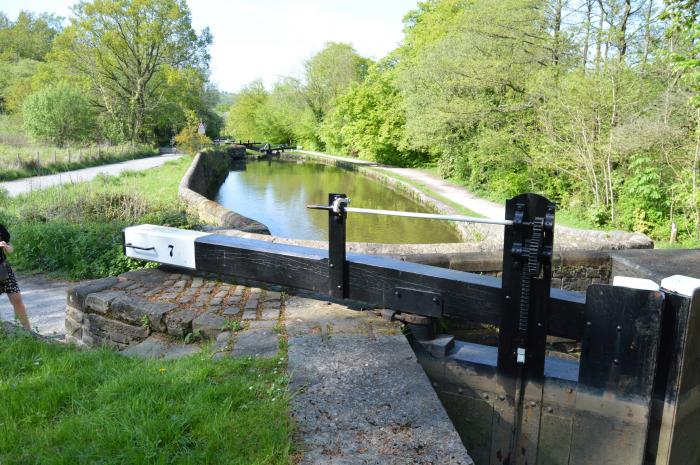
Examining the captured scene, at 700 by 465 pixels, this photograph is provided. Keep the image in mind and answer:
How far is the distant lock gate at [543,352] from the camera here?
8.66ft

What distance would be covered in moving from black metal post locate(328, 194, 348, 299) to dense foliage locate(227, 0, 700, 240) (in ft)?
20.9

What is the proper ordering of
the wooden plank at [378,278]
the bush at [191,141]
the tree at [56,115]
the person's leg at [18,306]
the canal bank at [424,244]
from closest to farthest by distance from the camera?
1. the wooden plank at [378,278]
2. the person's leg at [18,306]
3. the canal bank at [424,244]
4. the tree at [56,115]
5. the bush at [191,141]

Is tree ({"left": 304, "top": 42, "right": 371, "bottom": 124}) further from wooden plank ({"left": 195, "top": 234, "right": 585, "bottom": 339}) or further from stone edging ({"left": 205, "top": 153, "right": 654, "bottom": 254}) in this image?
wooden plank ({"left": 195, "top": 234, "right": 585, "bottom": 339})

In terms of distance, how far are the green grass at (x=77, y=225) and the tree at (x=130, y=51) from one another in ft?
88.5

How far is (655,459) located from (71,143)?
31208 millimetres

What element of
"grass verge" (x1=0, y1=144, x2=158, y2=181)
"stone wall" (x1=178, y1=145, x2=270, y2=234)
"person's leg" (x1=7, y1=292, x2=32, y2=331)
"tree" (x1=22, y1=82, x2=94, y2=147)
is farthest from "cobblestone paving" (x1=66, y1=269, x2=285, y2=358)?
"tree" (x1=22, y1=82, x2=94, y2=147)

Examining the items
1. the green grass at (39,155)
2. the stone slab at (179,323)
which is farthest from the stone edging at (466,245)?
the green grass at (39,155)

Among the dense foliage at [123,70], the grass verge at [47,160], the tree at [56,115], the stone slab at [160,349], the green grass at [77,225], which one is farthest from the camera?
the dense foliage at [123,70]

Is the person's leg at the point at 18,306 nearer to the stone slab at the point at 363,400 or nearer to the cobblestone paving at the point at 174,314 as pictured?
the cobblestone paving at the point at 174,314

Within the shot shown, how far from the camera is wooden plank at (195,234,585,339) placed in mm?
2936

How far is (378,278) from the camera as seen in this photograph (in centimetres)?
343

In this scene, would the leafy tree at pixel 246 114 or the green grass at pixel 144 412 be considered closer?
the green grass at pixel 144 412

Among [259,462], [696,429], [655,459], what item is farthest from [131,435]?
[696,429]

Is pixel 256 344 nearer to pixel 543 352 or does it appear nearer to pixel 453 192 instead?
pixel 543 352
